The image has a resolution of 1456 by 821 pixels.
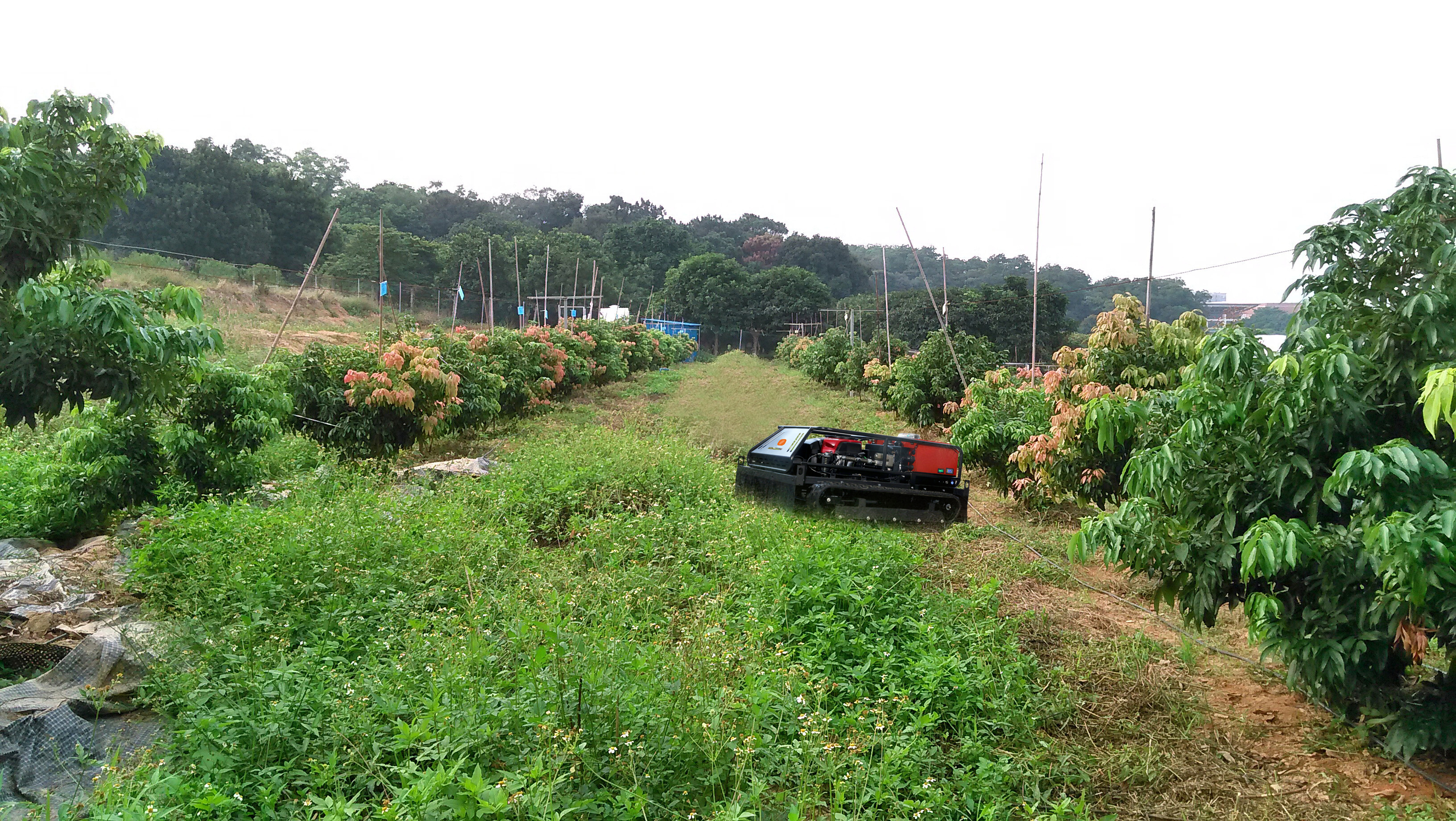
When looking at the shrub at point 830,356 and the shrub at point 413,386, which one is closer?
the shrub at point 413,386

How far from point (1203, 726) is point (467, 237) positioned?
43.0 meters

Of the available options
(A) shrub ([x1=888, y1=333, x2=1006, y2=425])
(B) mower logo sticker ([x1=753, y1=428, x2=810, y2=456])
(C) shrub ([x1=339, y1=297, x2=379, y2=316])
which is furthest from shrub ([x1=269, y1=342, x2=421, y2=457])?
(C) shrub ([x1=339, y1=297, x2=379, y2=316])

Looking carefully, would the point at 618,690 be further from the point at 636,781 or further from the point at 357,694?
the point at 357,694

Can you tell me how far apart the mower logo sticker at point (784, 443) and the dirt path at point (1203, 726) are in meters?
2.18

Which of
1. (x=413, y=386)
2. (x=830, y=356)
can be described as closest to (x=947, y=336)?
(x=413, y=386)

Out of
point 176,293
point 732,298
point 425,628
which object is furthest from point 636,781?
point 732,298

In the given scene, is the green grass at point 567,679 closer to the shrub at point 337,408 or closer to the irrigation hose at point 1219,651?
the irrigation hose at point 1219,651

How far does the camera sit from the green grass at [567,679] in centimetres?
331

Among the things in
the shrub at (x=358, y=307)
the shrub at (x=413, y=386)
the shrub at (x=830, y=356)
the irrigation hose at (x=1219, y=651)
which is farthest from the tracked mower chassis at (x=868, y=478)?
the shrub at (x=358, y=307)

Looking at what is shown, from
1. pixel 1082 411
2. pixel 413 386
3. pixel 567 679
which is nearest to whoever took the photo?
pixel 567 679

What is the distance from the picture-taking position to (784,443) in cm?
901

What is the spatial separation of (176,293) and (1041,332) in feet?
105

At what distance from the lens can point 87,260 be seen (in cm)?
556

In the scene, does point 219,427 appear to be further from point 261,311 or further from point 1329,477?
point 261,311
